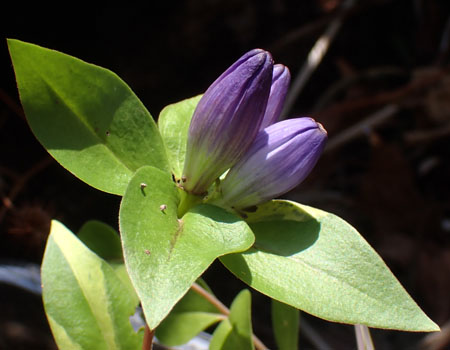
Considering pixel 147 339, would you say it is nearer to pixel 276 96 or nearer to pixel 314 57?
pixel 276 96

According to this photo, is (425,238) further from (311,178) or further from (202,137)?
(202,137)

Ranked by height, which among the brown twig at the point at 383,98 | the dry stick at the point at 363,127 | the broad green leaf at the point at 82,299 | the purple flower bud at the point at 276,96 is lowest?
the dry stick at the point at 363,127

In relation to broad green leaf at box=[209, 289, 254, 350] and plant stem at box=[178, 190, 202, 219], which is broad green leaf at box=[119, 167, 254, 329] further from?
broad green leaf at box=[209, 289, 254, 350]

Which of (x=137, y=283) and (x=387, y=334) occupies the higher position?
(x=137, y=283)

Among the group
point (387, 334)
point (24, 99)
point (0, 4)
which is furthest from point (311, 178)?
point (24, 99)

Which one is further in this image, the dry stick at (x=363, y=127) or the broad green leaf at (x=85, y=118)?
the dry stick at (x=363, y=127)

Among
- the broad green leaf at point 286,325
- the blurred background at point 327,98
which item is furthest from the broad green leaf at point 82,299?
the blurred background at point 327,98

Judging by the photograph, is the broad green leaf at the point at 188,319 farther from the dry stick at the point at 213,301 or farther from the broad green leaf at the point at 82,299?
the broad green leaf at the point at 82,299
